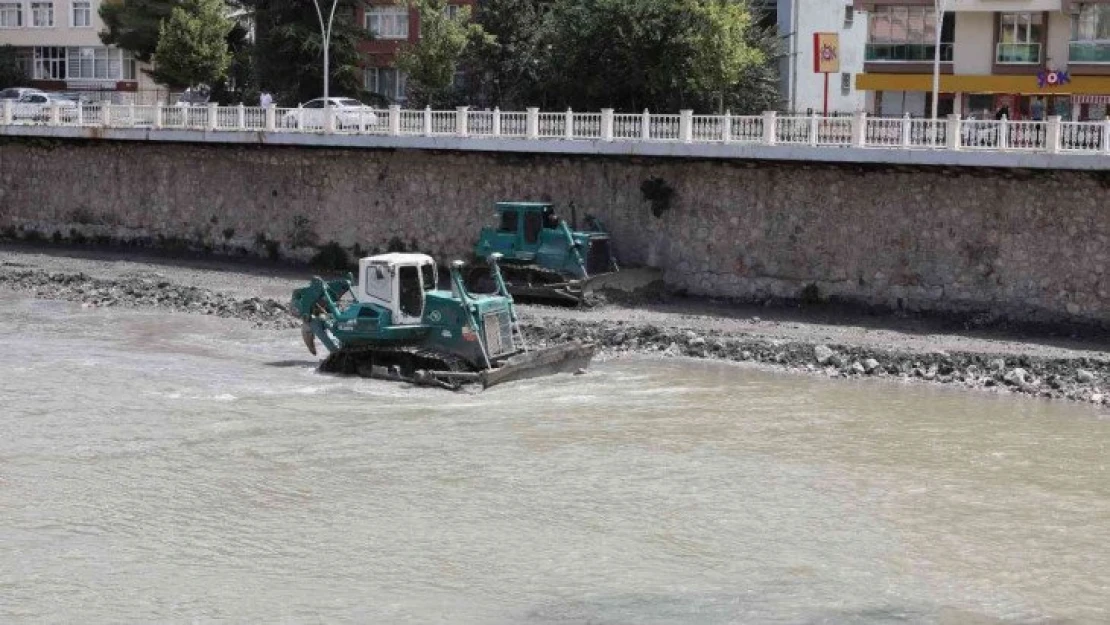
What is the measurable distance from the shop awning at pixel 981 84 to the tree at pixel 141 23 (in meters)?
24.4

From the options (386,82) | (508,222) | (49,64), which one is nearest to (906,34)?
(508,222)

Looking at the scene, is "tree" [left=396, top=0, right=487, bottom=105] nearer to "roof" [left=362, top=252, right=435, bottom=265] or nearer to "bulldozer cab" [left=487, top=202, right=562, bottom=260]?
"bulldozer cab" [left=487, top=202, right=562, bottom=260]

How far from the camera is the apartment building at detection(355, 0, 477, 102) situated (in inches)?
2293

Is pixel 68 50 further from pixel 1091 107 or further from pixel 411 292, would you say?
pixel 411 292

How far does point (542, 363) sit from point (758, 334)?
212 inches

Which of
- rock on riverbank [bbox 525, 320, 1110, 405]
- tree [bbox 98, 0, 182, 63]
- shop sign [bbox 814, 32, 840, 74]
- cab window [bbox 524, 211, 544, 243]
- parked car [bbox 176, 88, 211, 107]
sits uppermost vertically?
tree [bbox 98, 0, 182, 63]

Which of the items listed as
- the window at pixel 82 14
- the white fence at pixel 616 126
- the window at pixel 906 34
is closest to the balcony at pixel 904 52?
the window at pixel 906 34

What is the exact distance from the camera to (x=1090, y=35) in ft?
143

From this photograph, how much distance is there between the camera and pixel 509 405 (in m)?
23.8

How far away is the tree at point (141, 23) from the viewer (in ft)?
196

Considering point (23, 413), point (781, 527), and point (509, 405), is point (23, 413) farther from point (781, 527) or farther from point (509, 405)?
point (781, 527)

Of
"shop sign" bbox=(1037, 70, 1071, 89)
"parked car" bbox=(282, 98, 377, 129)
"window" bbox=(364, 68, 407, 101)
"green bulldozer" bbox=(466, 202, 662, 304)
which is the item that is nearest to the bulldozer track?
"green bulldozer" bbox=(466, 202, 662, 304)

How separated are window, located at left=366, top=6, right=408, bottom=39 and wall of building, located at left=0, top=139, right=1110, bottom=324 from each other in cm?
1724

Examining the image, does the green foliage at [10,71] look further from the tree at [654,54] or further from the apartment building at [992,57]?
the apartment building at [992,57]
